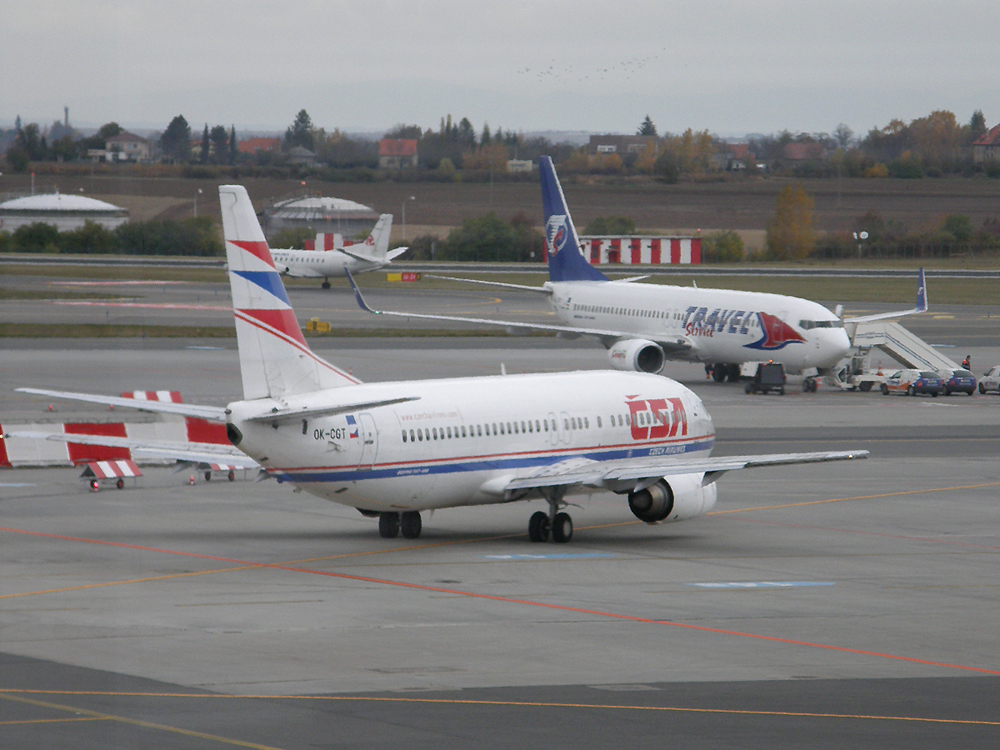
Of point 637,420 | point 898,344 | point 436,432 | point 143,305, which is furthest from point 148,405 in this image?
point 143,305

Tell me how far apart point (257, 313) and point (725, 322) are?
44611 mm

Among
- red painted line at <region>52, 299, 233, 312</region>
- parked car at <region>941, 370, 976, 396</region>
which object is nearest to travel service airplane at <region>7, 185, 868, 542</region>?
parked car at <region>941, 370, 976, 396</region>

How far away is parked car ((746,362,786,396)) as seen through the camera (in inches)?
2911

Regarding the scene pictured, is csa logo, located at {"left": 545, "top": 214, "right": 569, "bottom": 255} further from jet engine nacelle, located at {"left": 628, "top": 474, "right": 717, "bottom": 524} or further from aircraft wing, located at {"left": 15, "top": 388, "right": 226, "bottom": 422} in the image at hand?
aircraft wing, located at {"left": 15, "top": 388, "right": 226, "bottom": 422}

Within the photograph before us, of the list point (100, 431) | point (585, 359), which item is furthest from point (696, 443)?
point (585, 359)

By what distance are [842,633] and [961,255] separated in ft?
596

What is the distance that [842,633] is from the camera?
2683 centimetres

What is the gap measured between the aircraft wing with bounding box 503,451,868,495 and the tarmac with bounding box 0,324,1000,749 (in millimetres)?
1685

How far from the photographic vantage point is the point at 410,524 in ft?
122

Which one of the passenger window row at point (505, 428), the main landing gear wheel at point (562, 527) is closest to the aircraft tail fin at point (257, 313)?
the passenger window row at point (505, 428)

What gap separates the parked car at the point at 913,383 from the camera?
7512 cm

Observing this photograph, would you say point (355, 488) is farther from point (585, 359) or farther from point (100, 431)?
point (585, 359)

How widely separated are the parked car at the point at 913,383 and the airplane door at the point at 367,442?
1887 inches

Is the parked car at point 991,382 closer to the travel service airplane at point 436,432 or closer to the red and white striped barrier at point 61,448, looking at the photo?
the travel service airplane at point 436,432
